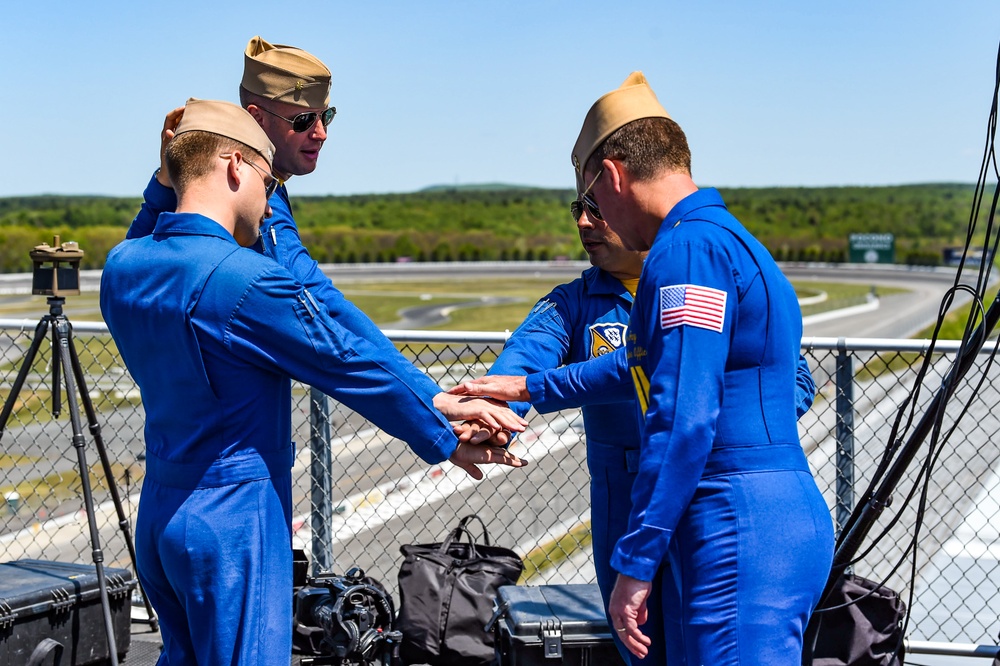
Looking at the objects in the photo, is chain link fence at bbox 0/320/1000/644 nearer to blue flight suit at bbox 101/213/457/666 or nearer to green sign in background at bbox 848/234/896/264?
blue flight suit at bbox 101/213/457/666

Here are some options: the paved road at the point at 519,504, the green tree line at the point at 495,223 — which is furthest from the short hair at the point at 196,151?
the green tree line at the point at 495,223

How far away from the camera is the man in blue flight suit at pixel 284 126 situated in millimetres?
3412

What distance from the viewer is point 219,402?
102 inches

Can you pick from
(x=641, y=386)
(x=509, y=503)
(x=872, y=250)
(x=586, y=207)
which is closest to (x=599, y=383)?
(x=641, y=386)

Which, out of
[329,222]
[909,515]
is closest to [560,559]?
[909,515]

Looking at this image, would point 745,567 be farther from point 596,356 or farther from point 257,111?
point 257,111

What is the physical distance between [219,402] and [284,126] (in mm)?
1442

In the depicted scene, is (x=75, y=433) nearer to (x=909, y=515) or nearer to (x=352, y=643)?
(x=352, y=643)

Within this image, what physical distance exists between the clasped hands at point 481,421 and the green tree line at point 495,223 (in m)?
97.5

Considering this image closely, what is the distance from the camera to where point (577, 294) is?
3641 millimetres

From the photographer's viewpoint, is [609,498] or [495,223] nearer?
[609,498]

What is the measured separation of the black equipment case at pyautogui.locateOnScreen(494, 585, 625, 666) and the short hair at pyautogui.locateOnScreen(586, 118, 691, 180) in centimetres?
182

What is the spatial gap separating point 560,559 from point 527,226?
5292 inches

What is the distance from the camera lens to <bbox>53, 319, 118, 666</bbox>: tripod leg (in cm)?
410
